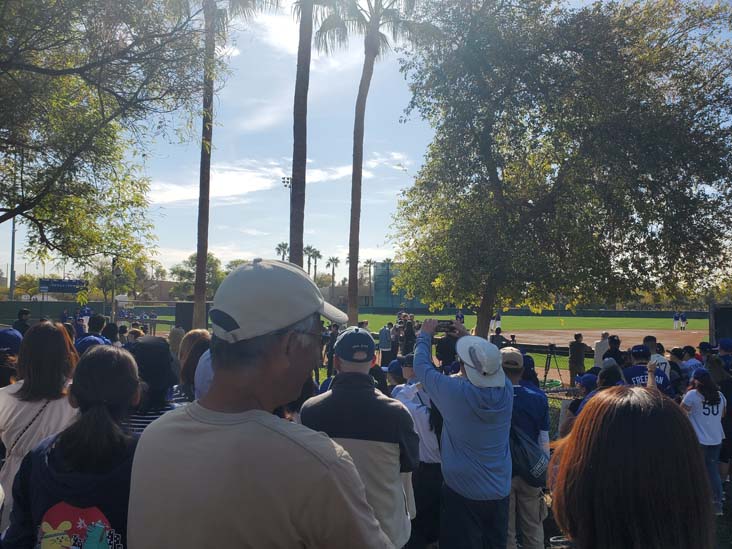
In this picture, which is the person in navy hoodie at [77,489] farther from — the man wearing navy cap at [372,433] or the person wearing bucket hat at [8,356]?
the person wearing bucket hat at [8,356]

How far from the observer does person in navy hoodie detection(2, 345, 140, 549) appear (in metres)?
2.18

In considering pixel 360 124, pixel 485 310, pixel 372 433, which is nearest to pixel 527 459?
pixel 372 433

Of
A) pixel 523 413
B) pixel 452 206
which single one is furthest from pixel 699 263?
pixel 523 413

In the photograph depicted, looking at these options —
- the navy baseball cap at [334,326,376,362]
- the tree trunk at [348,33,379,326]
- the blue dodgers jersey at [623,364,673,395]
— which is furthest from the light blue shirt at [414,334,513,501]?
the tree trunk at [348,33,379,326]

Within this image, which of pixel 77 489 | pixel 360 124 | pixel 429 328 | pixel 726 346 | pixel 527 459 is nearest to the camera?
pixel 77 489

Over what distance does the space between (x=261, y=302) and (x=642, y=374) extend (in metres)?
6.99

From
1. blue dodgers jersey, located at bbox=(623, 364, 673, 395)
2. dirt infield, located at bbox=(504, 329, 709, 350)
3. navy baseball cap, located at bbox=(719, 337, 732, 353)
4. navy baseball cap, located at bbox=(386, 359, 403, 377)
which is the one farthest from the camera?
dirt infield, located at bbox=(504, 329, 709, 350)

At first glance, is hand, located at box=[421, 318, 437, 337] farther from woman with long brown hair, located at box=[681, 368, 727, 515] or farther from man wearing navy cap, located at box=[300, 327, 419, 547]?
woman with long brown hair, located at box=[681, 368, 727, 515]

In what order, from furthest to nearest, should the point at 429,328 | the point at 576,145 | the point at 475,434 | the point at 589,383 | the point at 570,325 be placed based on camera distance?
1. the point at 570,325
2. the point at 576,145
3. the point at 589,383
4. the point at 429,328
5. the point at 475,434

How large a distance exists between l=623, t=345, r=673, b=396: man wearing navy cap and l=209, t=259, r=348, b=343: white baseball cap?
6241 mm

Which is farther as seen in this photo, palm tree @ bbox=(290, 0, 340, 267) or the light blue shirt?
palm tree @ bbox=(290, 0, 340, 267)

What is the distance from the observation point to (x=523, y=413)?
4785 mm

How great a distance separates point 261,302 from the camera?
1.64 metres

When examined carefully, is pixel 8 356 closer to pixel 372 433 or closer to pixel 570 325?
pixel 372 433
